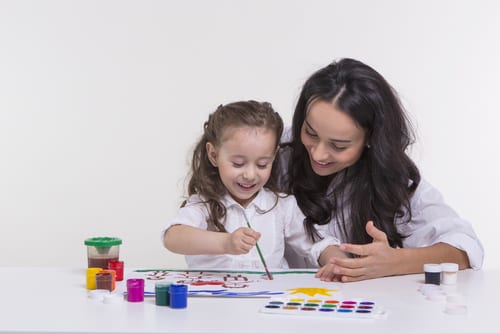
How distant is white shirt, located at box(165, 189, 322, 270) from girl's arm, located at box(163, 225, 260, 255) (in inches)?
4.5

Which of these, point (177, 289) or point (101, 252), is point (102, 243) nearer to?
point (101, 252)

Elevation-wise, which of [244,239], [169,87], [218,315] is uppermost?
[169,87]

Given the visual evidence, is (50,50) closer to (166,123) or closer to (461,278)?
(166,123)

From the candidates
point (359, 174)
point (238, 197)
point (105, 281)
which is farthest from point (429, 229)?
point (105, 281)

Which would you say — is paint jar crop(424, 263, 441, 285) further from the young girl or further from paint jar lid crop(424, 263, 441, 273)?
the young girl

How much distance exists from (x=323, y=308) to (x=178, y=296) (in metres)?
0.27

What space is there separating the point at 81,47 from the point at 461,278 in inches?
96.4

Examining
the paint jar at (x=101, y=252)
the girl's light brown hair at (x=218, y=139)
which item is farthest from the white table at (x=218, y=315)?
the girl's light brown hair at (x=218, y=139)

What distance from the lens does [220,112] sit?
2.36 meters

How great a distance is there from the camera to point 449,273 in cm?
197

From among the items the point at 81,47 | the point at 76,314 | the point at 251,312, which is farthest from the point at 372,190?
the point at 81,47

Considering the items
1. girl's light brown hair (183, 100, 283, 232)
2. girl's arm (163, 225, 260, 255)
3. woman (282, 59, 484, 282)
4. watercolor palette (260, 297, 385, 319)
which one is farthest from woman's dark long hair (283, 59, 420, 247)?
watercolor palette (260, 297, 385, 319)

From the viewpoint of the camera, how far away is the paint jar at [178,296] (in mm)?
1674

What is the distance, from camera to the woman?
7.61 ft
